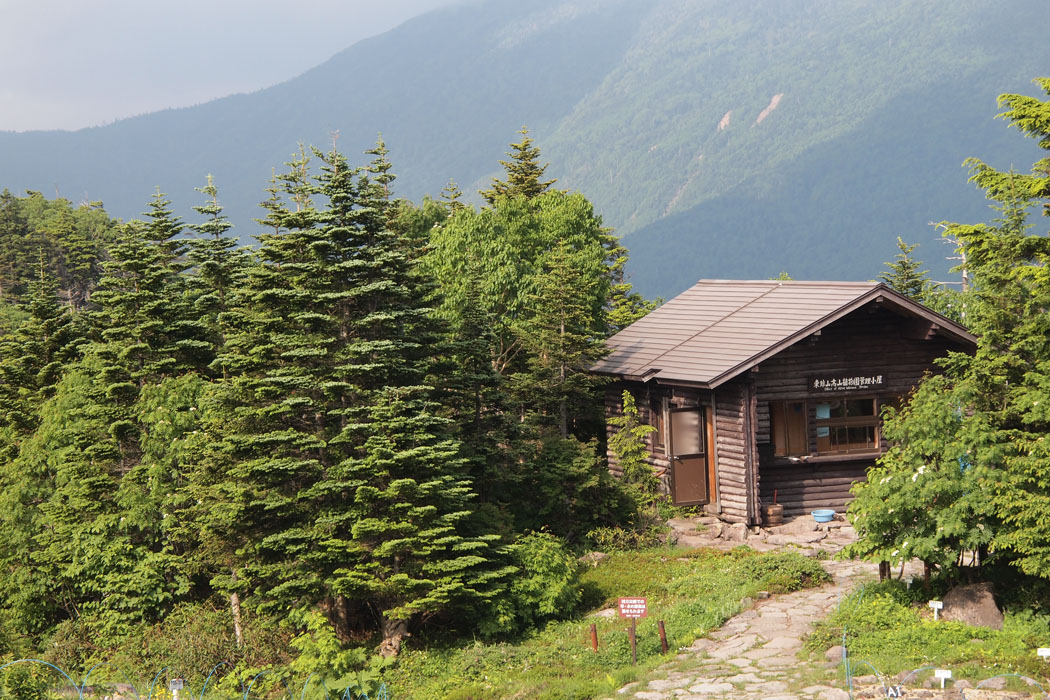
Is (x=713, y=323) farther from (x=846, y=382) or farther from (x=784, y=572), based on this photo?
(x=784, y=572)

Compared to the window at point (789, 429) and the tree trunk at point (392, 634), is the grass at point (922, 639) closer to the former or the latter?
the tree trunk at point (392, 634)

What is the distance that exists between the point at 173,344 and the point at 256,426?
14.9 feet

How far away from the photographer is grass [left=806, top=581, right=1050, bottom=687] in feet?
45.7

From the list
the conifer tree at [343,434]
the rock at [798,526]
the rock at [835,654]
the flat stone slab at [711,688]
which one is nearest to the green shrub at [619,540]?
the rock at [798,526]

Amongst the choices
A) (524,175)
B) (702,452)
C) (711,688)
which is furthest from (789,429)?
(524,175)

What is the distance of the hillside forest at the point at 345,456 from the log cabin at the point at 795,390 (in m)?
1.53

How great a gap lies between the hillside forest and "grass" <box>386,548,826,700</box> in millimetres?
780

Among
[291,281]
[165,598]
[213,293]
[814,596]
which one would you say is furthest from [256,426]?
[814,596]

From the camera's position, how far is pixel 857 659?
1464 centimetres

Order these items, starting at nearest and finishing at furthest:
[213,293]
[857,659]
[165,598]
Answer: [857,659] < [165,598] < [213,293]

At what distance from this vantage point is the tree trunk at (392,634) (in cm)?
1823

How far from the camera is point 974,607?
15.5m

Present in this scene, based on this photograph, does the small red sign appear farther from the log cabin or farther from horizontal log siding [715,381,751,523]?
horizontal log siding [715,381,751,523]

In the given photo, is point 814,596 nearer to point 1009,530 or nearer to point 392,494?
point 1009,530
